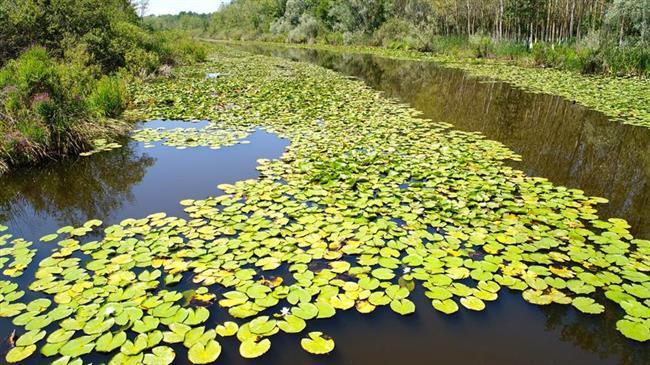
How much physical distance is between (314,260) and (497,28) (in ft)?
92.4

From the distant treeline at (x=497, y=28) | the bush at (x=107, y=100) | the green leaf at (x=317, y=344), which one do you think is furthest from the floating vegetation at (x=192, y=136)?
the distant treeline at (x=497, y=28)

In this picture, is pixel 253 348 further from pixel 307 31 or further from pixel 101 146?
pixel 307 31

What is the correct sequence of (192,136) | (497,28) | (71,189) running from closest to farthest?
(71,189) → (192,136) → (497,28)

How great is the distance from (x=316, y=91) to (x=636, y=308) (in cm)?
1010

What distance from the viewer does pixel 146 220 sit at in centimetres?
399

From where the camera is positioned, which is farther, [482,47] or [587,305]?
[482,47]

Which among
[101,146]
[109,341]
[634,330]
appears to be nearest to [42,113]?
[101,146]

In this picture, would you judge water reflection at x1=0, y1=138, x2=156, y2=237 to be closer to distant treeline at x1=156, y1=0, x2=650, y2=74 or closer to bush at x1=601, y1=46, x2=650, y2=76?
bush at x1=601, y1=46, x2=650, y2=76

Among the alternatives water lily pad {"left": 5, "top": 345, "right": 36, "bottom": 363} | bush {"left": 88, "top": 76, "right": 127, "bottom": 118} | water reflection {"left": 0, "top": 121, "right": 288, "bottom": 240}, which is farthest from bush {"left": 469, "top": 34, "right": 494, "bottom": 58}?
water lily pad {"left": 5, "top": 345, "right": 36, "bottom": 363}

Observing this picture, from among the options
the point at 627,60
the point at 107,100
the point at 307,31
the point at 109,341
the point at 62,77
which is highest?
the point at 307,31

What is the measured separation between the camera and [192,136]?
23.4ft

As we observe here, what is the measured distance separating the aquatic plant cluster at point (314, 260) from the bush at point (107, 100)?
169 inches

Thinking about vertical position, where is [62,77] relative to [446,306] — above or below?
above

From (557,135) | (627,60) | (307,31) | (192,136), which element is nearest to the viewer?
(192,136)
